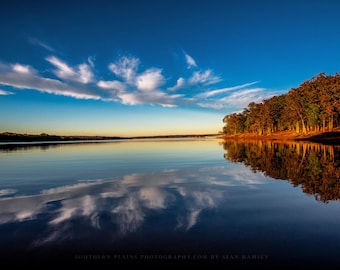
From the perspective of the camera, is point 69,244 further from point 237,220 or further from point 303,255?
point 303,255

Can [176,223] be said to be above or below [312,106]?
below

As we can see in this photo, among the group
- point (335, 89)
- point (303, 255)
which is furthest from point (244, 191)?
point (335, 89)

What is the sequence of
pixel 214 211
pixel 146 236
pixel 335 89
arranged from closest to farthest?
pixel 146 236, pixel 214 211, pixel 335 89

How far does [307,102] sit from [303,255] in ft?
338

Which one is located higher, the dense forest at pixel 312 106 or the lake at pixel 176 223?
the dense forest at pixel 312 106

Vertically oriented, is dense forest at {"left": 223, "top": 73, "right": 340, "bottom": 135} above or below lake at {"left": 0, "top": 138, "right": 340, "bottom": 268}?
above

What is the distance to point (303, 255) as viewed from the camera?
6.25 meters

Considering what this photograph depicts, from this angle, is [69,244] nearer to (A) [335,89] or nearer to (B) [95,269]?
(B) [95,269]

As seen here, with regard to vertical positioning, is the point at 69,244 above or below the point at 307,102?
below

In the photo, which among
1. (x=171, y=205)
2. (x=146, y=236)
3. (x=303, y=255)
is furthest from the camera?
(x=171, y=205)

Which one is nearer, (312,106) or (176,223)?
(176,223)

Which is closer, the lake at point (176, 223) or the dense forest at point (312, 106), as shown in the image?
the lake at point (176, 223)

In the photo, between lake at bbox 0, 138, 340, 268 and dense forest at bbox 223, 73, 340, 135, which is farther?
dense forest at bbox 223, 73, 340, 135

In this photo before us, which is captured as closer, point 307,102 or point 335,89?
point 335,89
